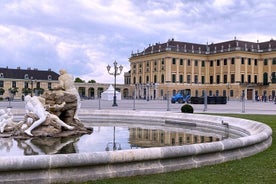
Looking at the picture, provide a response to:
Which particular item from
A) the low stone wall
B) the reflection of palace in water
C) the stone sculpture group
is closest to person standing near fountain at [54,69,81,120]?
the stone sculpture group

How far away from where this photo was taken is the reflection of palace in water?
10.6 m

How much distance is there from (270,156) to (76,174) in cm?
470

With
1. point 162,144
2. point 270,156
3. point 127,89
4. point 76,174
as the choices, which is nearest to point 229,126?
point 162,144

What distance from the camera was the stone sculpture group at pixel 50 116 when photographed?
1086 centimetres

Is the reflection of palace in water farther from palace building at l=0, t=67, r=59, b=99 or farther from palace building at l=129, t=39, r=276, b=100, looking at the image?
palace building at l=0, t=67, r=59, b=99

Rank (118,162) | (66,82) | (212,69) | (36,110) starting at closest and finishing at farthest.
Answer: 1. (118,162)
2. (36,110)
3. (66,82)
4. (212,69)

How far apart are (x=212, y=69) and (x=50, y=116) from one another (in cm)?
8875

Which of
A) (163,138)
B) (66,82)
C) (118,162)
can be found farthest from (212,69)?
(118,162)

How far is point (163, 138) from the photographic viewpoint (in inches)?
469

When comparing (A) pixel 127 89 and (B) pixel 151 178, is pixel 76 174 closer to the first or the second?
(B) pixel 151 178

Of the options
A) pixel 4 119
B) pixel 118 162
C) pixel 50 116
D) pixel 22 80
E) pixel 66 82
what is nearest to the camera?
pixel 118 162

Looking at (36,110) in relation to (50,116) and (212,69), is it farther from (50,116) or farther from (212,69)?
(212,69)

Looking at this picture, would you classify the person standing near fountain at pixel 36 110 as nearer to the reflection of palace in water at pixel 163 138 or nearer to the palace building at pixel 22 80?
the reflection of palace in water at pixel 163 138

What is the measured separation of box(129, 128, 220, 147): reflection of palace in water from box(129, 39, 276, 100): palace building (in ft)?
248
